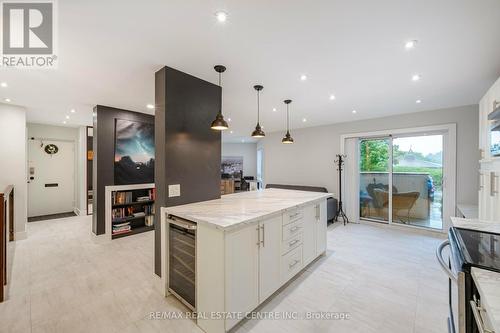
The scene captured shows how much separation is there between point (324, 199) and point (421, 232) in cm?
297

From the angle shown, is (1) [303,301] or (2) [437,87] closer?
(1) [303,301]

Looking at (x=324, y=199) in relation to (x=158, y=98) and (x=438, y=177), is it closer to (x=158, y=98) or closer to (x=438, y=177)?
(x=158, y=98)

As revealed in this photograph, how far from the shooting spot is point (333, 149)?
5.64 metres

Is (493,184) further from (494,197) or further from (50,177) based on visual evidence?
(50,177)

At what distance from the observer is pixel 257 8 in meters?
1.52

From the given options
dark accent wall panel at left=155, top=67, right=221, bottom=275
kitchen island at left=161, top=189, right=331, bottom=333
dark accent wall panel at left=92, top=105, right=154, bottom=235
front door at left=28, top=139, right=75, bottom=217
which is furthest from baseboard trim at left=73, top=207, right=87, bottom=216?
kitchen island at left=161, top=189, right=331, bottom=333

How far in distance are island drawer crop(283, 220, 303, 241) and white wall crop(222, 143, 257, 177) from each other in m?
7.81

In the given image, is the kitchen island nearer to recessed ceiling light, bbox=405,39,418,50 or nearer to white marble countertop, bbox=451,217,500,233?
white marble countertop, bbox=451,217,500,233

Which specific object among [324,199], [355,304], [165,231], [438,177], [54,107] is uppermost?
[54,107]

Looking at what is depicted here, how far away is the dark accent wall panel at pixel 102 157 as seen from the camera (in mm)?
3869

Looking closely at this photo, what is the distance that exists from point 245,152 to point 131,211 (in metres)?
6.62

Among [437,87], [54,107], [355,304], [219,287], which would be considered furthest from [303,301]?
[54,107]

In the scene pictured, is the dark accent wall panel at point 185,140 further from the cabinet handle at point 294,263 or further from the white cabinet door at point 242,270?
the cabinet handle at point 294,263

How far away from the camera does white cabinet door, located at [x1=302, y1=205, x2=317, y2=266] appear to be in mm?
2770
